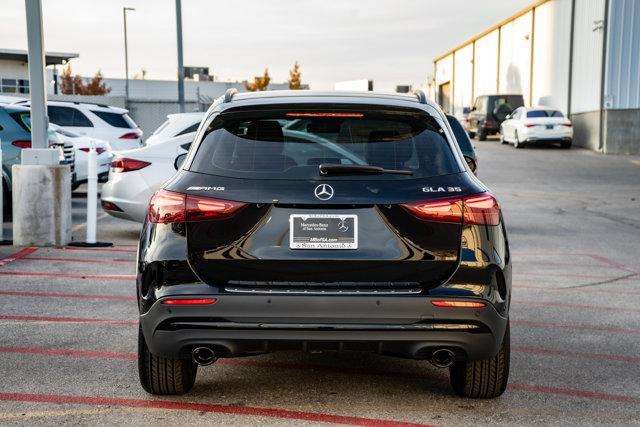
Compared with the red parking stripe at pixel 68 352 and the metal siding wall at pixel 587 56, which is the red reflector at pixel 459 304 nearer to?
the red parking stripe at pixel 68 352

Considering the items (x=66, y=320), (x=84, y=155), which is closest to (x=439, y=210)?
(x=66, y=320)

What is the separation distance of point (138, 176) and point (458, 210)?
25.4 feet

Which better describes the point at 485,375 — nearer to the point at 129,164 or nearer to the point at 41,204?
Answer: the point at 41,204

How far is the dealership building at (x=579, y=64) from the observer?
3328 centimetres

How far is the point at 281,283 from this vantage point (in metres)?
4.41

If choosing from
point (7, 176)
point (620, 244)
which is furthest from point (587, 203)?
point (7, 176)

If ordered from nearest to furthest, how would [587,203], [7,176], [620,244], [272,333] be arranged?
1. [272,333]
2. [620,244]
3. [7,176]
4. [587,203]

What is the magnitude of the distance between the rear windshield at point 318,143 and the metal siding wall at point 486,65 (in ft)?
170

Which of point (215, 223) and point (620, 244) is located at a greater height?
point (215, 223)

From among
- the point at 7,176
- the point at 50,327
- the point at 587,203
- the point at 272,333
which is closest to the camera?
the point at 272,333

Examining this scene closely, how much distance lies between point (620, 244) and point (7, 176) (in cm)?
861

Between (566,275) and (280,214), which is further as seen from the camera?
(566,275)

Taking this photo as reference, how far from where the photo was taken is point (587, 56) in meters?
37.1

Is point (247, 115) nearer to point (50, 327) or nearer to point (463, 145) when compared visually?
point (50, 327)
